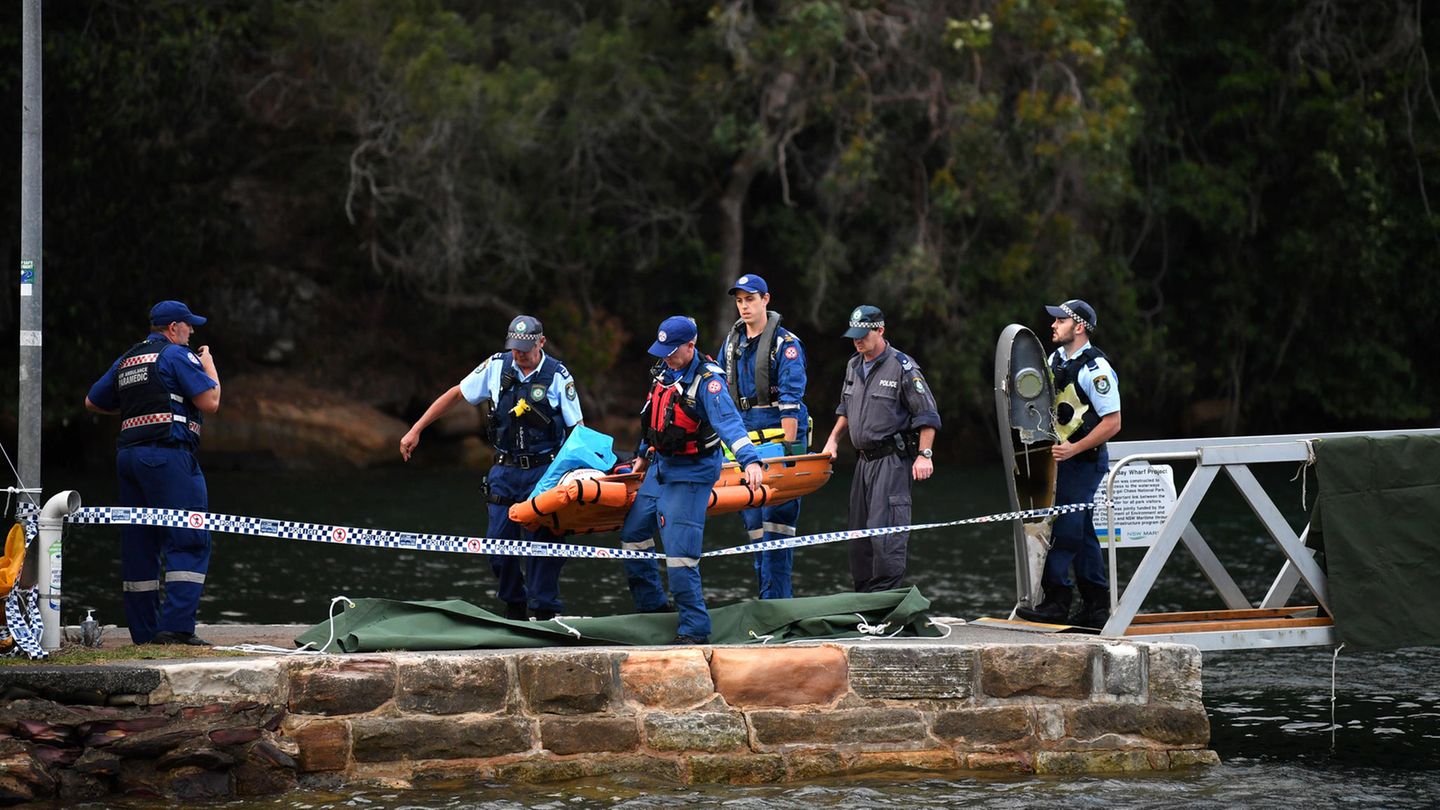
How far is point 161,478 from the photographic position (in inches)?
378

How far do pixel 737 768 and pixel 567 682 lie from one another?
3.24 ft

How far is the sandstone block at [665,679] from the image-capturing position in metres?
9.01

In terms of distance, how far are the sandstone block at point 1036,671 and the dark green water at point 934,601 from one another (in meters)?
0.48

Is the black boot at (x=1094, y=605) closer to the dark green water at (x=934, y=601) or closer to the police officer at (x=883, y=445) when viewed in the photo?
the dark green water at (x=934, y=601)

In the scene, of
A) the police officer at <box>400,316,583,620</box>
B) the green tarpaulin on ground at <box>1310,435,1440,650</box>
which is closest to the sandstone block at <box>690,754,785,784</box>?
the police officer at <box>400,316,583,620</box>

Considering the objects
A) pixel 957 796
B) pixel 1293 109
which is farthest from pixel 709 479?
pixel 1293 109

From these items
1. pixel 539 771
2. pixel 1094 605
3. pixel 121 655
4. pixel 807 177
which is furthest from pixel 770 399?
pixel 807 177

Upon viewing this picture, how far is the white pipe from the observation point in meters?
8.95

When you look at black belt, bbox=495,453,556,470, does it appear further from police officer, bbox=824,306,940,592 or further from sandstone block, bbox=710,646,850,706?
sandstone block, bbox=710,646,850,706

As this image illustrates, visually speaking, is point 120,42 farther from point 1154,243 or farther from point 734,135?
point 1154,243

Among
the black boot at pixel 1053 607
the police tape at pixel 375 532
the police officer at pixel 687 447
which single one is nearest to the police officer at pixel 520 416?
the police tape at pixel 375 532

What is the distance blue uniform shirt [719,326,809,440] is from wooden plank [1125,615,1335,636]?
8.35 ft

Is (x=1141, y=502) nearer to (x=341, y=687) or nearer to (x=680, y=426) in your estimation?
(x=680, y=426)

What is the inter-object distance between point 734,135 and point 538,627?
2450cm
